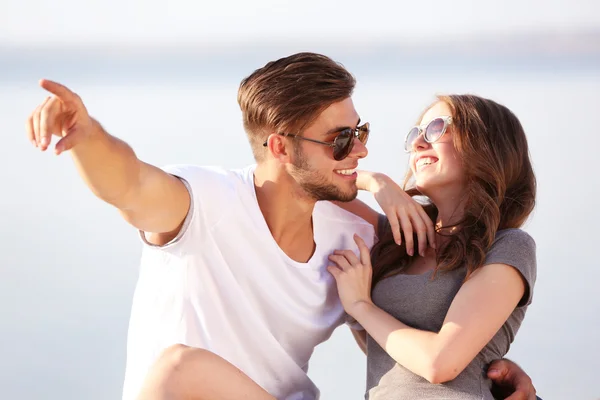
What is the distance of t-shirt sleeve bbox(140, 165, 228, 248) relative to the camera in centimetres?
300

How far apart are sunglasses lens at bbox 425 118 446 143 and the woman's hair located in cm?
4

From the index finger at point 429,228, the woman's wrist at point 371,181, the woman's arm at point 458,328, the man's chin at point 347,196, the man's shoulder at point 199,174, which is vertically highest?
the man's shoulder at point 199,174

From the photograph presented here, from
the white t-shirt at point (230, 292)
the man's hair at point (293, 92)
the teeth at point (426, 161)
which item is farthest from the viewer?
the teeth at point (426, 161)

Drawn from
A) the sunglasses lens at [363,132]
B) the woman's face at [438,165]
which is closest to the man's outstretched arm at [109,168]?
the sunglasses lens at [363,132]

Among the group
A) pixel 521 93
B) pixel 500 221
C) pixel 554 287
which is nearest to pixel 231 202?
pixel 500 221

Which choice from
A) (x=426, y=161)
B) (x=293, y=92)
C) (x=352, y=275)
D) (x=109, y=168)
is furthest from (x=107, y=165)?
(x=426, y=161)

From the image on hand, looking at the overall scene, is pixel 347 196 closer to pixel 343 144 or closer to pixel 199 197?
pixel 343 144

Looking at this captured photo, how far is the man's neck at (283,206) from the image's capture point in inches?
129

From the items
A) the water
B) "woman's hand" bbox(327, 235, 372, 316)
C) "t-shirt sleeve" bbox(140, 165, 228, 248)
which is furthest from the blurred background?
"t-shirt sleeve" bbox(140, 165, 228, 248)

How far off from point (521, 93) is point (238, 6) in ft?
12.6

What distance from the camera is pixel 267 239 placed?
3197 millimetres

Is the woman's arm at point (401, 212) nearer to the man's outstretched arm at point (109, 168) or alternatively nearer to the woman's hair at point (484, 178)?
the woman's hair at point (484, 178)

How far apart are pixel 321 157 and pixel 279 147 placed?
16cm

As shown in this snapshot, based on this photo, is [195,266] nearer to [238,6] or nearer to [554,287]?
[554,287]
